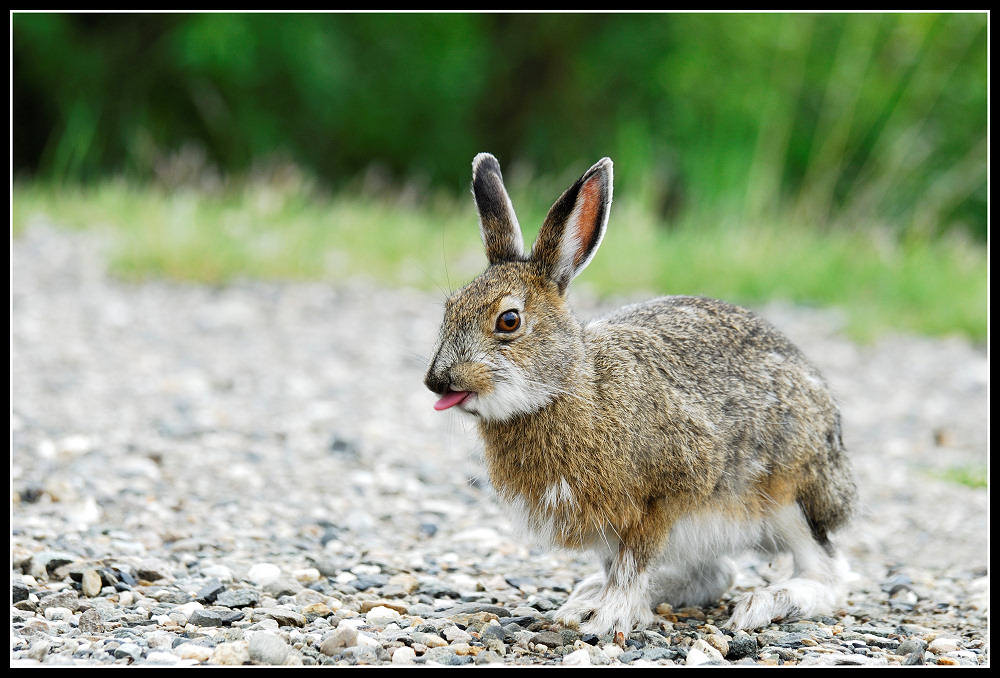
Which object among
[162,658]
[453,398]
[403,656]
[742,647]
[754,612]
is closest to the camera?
[162,658]

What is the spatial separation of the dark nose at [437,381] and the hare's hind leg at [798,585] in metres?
1.33

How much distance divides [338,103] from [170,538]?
12.5 metres

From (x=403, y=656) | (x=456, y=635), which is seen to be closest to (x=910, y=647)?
(x=456, y=635)

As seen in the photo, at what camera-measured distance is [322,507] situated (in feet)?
17.8

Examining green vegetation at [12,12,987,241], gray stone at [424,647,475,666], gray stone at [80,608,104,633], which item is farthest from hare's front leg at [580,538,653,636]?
green vegetation at [12,12,987,241]

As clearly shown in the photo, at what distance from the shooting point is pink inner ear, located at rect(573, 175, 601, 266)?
3.90 m

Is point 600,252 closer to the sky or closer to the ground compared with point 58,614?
closer to the sky

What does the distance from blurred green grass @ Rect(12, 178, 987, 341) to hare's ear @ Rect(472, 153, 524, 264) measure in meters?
6.51

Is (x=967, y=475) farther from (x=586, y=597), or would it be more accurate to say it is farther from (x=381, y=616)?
(x=381, y=616)

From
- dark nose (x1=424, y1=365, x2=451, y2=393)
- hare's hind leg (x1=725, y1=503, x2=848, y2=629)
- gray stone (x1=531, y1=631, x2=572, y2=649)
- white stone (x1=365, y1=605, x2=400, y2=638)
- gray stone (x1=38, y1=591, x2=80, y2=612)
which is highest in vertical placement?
dark nose (x1=424, y1=365, x2=451, y2=393)

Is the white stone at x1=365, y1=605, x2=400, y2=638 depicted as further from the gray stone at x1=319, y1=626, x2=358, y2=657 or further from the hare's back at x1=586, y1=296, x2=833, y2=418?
the hare's back at x1=586, y1=296, x2=833, y2=418

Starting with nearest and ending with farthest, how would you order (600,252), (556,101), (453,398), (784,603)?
1. (453,398)
2. (784,603)
3. (600,252)
4. (556,101)

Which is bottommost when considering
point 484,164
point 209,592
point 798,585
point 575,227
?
point 209,592

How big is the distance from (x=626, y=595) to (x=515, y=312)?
1.01 m
